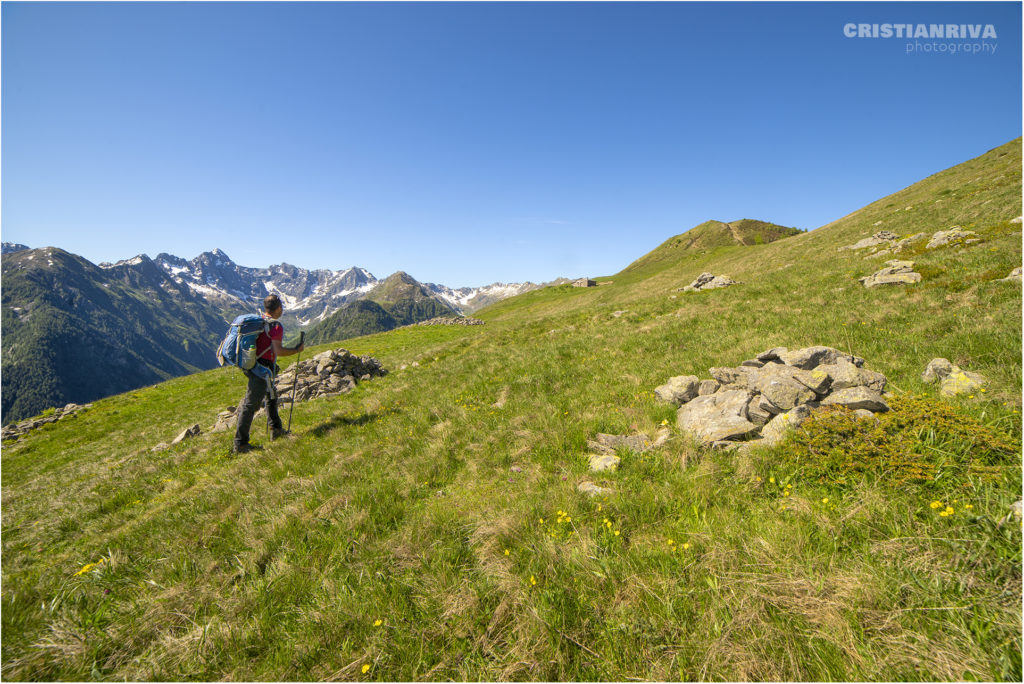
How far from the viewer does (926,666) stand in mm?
2480

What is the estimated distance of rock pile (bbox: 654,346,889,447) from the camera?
5883mm

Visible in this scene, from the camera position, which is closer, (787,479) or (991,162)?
(787,479)

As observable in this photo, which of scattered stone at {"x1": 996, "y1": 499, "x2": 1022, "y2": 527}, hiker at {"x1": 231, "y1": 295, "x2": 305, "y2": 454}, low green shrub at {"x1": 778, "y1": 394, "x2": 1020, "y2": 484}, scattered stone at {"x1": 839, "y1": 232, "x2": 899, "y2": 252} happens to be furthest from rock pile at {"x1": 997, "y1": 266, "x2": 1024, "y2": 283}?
hiker at {"x1": 231, "y1": 295, "x2": 305, "y2": 454}

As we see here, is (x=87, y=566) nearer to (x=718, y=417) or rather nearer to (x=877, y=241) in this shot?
(x=718, y=417)

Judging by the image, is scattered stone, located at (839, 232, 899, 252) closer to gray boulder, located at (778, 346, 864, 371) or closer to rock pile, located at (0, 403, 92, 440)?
gray boulder, located at (778, 346, 864, 371)

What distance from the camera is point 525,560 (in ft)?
13.6

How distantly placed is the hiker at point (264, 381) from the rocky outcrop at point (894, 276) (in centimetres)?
2250

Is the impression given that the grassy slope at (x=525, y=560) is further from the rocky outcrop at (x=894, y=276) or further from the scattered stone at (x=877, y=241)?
the scattered stone at (x=877, y=241)

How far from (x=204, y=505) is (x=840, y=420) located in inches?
429

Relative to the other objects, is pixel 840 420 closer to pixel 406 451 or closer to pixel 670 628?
pixel 670 628

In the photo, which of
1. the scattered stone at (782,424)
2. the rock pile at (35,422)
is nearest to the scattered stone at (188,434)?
the scattered stone at (782,424)

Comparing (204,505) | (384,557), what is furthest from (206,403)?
(384,557)

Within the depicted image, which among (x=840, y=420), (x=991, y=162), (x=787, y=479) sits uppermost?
(x=991, y=162)

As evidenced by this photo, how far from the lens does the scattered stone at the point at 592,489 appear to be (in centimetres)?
525
